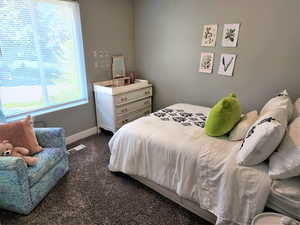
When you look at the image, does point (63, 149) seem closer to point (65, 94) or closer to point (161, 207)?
point (65, 94)

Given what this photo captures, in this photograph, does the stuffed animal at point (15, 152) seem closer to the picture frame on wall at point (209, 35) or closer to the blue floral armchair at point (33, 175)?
the blue floral armchair at point (33, 175)

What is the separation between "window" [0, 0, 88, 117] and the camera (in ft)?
7.68

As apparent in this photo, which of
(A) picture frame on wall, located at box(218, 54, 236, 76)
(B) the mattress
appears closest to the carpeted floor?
(B) the mattress

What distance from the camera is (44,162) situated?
6.37ft

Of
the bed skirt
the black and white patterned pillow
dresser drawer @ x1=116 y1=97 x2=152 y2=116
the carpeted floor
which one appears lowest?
the carpeted floor

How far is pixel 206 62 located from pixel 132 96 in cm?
136

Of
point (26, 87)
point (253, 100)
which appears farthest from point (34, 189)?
point (253, 100)

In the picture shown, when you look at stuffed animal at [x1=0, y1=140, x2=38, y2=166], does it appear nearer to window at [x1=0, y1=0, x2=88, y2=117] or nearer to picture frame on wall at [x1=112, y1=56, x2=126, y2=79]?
window at [x1=0, y1=0, x2=88, y2=117]

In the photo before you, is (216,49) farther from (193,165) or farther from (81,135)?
(81,135)

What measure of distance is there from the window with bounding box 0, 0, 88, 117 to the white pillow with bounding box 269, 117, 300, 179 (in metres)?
2.82

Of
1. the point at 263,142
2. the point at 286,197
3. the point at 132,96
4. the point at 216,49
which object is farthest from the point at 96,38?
the point at 286,197

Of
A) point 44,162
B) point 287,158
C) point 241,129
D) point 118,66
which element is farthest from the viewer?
point 118,66

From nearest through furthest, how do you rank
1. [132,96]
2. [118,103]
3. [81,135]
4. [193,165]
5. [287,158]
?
1. [287,158]
2. [193,165]
3. [118,103]
4. [81,135]
5. [132,96]

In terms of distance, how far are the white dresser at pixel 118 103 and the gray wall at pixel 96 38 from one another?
0.16 m
